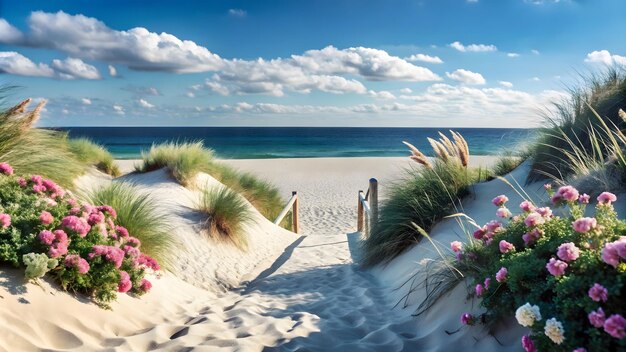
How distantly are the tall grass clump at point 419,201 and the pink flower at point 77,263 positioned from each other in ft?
12.7

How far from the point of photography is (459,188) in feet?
23.6

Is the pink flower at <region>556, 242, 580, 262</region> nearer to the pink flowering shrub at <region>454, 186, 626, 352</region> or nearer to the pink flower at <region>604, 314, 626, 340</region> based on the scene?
the pink flowering shrub at <region>454, 186, 626, 352</region>

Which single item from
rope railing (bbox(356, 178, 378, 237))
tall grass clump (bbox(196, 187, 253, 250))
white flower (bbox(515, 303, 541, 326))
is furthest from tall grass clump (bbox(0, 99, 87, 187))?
white flower (bbox(515, 303, 541, 326))

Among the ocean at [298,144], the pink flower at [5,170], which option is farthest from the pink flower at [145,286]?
the ocean at [298,144]

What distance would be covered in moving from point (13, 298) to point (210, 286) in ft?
10.0

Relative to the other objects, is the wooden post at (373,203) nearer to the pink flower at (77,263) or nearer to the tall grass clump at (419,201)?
the tall grass clump at (419,201)

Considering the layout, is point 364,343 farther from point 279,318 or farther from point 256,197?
point 256,197

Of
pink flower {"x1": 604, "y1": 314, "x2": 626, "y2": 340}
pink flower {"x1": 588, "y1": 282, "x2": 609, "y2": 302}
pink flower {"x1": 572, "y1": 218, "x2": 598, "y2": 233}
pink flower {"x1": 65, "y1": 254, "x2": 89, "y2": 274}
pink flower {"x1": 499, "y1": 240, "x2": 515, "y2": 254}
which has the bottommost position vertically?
pink flower {"x1": 65, "y1": 254, "x2": 89, "y2": 274}

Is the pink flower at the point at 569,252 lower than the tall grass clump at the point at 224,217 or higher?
higher

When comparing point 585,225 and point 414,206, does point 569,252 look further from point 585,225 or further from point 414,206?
point 414,206

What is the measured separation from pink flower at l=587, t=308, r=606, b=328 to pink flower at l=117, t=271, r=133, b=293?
145 inches

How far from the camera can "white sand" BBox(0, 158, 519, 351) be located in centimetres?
377

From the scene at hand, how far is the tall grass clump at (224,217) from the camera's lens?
8.40m

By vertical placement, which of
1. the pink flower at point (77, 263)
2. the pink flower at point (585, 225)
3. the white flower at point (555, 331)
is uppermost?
the pink flower at point (585, 225)
